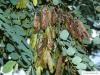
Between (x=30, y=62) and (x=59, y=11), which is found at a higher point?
(x=59, y=11)

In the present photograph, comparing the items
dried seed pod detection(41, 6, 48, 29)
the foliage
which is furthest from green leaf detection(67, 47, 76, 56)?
dried seed pod detection(41, 6, 48, 29)

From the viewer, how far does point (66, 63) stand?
3.01 feet

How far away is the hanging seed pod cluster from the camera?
0.89 m

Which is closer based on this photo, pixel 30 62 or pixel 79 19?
pixel 30 62

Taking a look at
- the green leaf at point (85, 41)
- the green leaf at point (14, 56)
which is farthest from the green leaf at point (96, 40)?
the green leaf at point (14, 56)

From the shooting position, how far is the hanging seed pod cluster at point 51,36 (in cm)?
89

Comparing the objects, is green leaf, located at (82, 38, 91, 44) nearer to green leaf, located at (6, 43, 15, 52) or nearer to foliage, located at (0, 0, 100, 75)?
foliage, located at (0, 0, 100, 75)

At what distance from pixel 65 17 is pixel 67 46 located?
0.10m

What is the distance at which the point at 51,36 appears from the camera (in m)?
0.91

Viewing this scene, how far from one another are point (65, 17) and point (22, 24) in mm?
145

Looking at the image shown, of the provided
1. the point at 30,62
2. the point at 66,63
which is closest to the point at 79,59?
the point at 66,63

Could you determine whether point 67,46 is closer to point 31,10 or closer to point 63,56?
point 63,56

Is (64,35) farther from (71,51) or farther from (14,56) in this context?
(14,56)

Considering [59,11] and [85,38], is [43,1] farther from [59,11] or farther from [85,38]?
[85,38]
